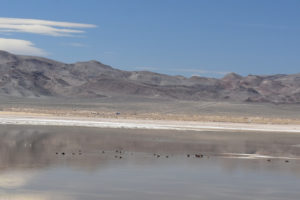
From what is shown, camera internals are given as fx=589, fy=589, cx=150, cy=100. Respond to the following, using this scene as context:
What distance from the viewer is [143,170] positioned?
20.3 m

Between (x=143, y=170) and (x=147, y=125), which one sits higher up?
(x=147, y=125)

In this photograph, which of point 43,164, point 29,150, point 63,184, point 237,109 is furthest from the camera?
point 237,109

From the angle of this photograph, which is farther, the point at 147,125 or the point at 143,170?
the point at 147,125

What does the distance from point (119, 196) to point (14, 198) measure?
2.67 meters

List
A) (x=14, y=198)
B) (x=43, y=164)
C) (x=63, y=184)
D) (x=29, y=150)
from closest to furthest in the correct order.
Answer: (x=14, y=198) → (x=63, y=184) → (x=43, y=164) → (x=29, y=150)

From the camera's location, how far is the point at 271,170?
2119cm

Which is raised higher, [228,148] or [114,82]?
[114,82]

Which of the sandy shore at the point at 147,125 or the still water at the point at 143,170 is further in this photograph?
the sandy shore at the point at 147,125

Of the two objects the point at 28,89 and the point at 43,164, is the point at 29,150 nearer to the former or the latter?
the point at 43,164

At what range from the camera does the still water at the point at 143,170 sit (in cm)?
1590

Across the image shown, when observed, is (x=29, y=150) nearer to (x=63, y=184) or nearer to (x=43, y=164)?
(x=43, y=164)

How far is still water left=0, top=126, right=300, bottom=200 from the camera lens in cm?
1590

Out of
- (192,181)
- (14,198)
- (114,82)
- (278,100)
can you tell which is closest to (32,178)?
(14,198)

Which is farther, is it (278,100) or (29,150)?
(278,100)
